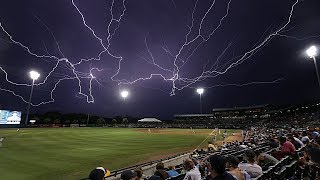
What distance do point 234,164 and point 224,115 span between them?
131 m

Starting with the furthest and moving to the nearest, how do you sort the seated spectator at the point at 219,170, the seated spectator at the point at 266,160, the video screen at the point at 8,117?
the video screen at the point at 8,117 → the seated spectator at the point at 266,160 → the seated spectator at the point at 219,170

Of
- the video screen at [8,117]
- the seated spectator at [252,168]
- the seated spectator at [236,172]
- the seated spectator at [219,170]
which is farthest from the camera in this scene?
the video screen at [8,117]

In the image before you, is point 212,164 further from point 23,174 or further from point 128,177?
point 23,174

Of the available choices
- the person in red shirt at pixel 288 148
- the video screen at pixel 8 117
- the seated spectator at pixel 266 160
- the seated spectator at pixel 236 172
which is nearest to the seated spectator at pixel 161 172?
the seated spectator at pixel 236 172

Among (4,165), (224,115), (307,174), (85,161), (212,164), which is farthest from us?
(224,115)

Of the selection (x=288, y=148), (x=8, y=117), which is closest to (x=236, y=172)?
(x=288, y=148)

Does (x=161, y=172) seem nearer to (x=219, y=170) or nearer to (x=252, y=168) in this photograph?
(x=252, y=168)

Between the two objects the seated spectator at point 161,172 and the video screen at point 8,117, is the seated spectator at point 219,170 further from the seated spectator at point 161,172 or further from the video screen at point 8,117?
the video screen at point 8,117

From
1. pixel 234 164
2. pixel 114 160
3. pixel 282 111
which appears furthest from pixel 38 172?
pixel 282 111

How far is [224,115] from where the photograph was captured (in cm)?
12962

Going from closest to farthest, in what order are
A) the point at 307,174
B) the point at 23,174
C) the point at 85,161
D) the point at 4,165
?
the point at 307,174 → the point at 23,174 → the point at 4,165 → the point at 85,161

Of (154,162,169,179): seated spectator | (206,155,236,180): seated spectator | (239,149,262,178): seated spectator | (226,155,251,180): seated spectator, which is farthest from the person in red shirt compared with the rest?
(206,155,236,180): seated spectator

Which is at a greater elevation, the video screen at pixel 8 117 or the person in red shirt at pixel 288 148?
the video screen at pixel 8 117

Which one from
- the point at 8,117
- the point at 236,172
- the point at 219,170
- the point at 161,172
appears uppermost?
the point at 8,117
